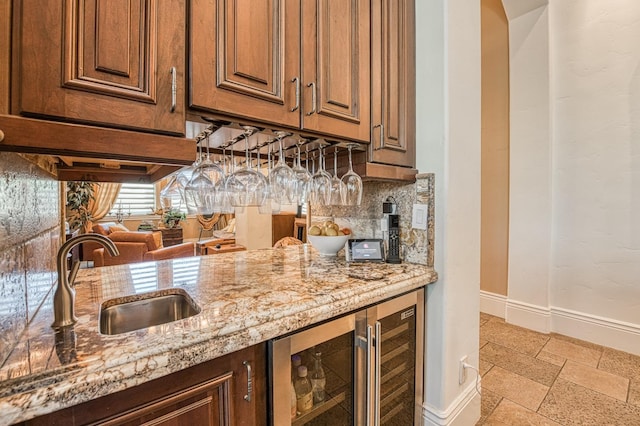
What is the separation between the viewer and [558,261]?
2.71 meters

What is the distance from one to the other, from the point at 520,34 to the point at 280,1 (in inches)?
117

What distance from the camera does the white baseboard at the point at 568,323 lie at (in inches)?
92.9

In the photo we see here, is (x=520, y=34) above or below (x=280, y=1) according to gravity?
above

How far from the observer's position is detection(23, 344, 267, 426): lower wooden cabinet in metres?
0.61

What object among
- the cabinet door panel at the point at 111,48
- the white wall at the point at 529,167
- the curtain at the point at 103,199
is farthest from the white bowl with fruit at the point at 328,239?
the curtain at the point at 103,199

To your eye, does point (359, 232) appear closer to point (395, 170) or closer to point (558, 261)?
point (395, 170)

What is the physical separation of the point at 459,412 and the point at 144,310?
1.59m

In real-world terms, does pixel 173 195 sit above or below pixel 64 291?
above

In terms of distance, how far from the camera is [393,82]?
4.72 feet

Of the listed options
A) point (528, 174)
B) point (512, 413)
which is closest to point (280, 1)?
point (512, 413)

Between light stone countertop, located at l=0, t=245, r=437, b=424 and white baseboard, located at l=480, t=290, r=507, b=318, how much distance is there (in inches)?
88.2

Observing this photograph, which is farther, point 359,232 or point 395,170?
point 359,232

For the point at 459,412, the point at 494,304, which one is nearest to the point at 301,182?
the point at 459,412

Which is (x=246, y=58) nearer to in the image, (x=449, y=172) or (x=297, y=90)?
(x=297, y=90)
